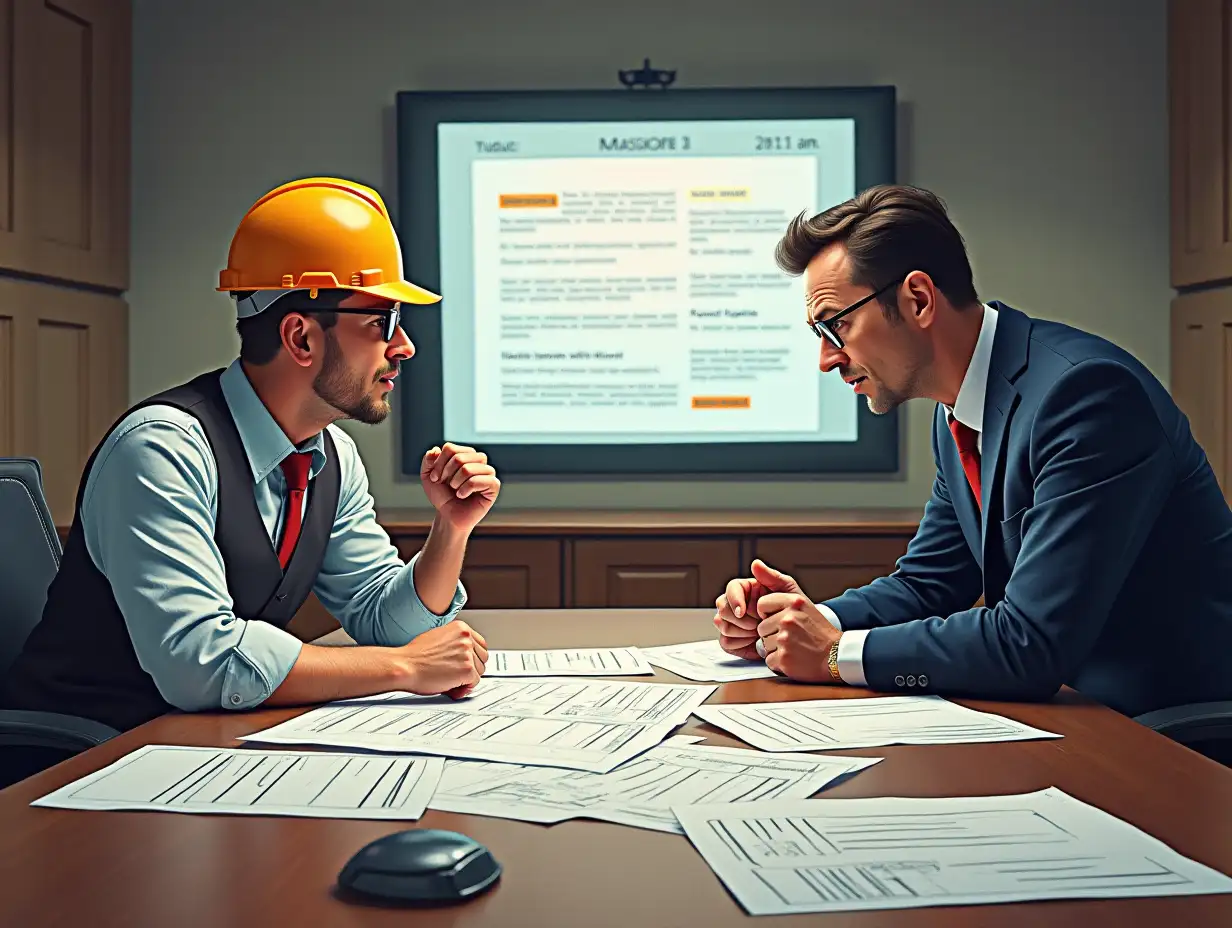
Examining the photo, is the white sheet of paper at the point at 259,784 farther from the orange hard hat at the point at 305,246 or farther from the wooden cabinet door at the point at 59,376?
the wooden cabinet door at the point at 59,376

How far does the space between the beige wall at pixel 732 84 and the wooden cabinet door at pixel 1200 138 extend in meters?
0.09

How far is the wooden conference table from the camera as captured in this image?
2.56 feet

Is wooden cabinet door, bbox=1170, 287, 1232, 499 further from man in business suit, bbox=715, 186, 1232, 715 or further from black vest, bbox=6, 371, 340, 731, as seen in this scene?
black vest, bbox=6, 371, 340, 731

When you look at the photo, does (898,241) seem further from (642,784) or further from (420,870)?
(420,870)

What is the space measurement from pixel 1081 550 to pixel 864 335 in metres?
0.58

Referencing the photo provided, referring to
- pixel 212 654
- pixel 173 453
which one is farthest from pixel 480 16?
pixel 212 654

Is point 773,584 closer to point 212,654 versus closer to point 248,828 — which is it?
point 212,654

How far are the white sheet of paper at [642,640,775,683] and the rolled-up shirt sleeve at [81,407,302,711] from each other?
0.52m

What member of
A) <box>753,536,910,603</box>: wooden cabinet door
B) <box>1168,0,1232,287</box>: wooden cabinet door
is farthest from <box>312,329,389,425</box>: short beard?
<box>1168,0,1232,287</box>: wooden cabinet door

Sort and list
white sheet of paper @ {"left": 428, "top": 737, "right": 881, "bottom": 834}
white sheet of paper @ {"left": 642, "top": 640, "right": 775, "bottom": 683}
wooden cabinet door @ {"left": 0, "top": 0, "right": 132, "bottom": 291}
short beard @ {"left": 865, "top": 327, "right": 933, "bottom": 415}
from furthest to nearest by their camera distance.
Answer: wooden cabinet door @ {"left": 0, "top": 0, "right": 132, "bottom": 291}, short beard @ {"left": 865, "top": 327, "right": 933, "bottom": 415}, white sheet of paper @ {"left": 642, "top": 640, "right": 775, "bottom": 683}, white sheet of paper @ {"left": 428, "top": 737, "right": 881, "bottom": 834}

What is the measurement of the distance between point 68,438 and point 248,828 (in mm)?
2788

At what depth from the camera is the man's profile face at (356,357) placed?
1794mm

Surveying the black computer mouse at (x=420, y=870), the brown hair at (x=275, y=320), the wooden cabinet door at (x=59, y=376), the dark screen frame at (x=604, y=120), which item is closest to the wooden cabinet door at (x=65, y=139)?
the wooden cabinet door at (x=59, y=376)

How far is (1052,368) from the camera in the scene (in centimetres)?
163
